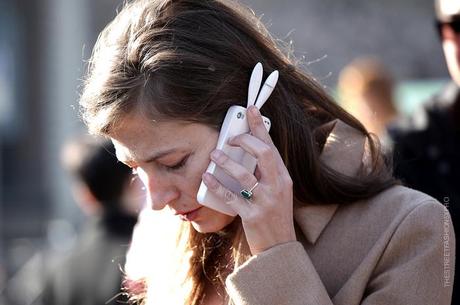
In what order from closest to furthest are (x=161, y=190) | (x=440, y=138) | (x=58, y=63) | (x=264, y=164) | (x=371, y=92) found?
(x=264, y=164) → (x=161, y=190) → (x=440, y=138) → (x=371, y=92) → (x=58, y=63)

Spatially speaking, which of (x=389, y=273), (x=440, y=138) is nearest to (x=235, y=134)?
(x=389, y=273)

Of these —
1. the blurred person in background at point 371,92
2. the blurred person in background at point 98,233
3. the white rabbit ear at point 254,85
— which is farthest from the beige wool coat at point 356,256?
the blurred person in background at point 371,92

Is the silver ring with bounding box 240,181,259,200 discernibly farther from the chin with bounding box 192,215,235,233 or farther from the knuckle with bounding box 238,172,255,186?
the chin with bounding box 192,215,235,233

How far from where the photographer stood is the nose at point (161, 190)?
2.07 metres

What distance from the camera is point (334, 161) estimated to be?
217cm

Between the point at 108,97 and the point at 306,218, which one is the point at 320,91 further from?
the point at 108,97

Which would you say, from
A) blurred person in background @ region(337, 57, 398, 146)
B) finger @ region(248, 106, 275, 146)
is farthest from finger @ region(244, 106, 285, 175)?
blurred person in background @ region(337, 57, 398, 146)

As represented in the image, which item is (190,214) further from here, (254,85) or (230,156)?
(254,85)

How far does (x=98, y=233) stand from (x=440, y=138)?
146 cm

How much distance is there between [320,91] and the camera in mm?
2223

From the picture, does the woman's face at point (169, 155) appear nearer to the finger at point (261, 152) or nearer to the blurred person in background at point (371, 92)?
the finger at point (261, 152)

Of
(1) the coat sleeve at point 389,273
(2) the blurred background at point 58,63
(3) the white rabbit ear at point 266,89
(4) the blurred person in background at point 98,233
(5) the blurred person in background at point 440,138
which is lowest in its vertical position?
(2) the blurred background at point 58,63

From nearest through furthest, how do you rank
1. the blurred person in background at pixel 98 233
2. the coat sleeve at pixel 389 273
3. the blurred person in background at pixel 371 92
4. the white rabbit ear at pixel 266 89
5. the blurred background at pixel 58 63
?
the coat sleeve at pixel 389 273, the white rabbit ear at pixel 266 89, the blurred person in background at pixel 98 233, the blurred person in background at pixel 371 92, the blurred background at pixel 58 63

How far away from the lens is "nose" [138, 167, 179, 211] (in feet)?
6.78
